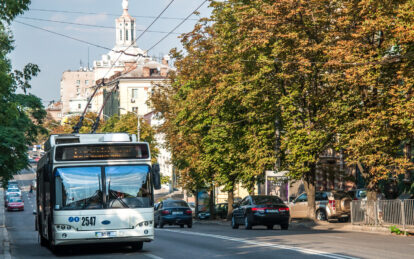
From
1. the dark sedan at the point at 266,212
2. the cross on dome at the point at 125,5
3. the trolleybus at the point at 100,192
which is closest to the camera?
the trolleybus at the point at 100,192

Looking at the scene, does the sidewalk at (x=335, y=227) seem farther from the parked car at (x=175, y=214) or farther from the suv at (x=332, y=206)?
the parked car at (x=175, y=214)

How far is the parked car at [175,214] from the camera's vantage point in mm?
38375

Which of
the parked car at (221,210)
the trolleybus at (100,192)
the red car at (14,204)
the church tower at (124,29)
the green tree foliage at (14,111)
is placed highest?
the church tower at (124,29)

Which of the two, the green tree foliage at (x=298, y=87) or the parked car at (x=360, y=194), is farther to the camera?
the parked car at (x=360, y=194)

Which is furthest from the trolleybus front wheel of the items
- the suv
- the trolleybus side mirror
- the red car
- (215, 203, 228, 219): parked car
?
the red car

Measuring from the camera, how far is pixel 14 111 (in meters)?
20.2

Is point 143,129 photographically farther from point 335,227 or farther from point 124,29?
point 124,29

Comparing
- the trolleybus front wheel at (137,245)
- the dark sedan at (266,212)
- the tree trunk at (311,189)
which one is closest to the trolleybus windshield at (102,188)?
the trolleybus front wheel at (137,245)

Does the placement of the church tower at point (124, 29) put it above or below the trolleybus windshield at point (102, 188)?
above

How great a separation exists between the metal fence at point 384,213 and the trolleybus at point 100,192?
12163 mm

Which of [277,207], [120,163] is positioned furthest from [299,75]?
[120,163]

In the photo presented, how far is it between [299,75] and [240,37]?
3.61 meters

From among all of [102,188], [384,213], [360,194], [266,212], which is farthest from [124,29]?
[102,188]

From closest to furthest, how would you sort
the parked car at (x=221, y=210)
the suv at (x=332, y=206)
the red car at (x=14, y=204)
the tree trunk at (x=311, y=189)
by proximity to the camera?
the tree trunk at (x=311, y=189) → the suv at (x=332, y=206) → the parked car at (x=221, y=210) → the red car at (x=14, y=204)
